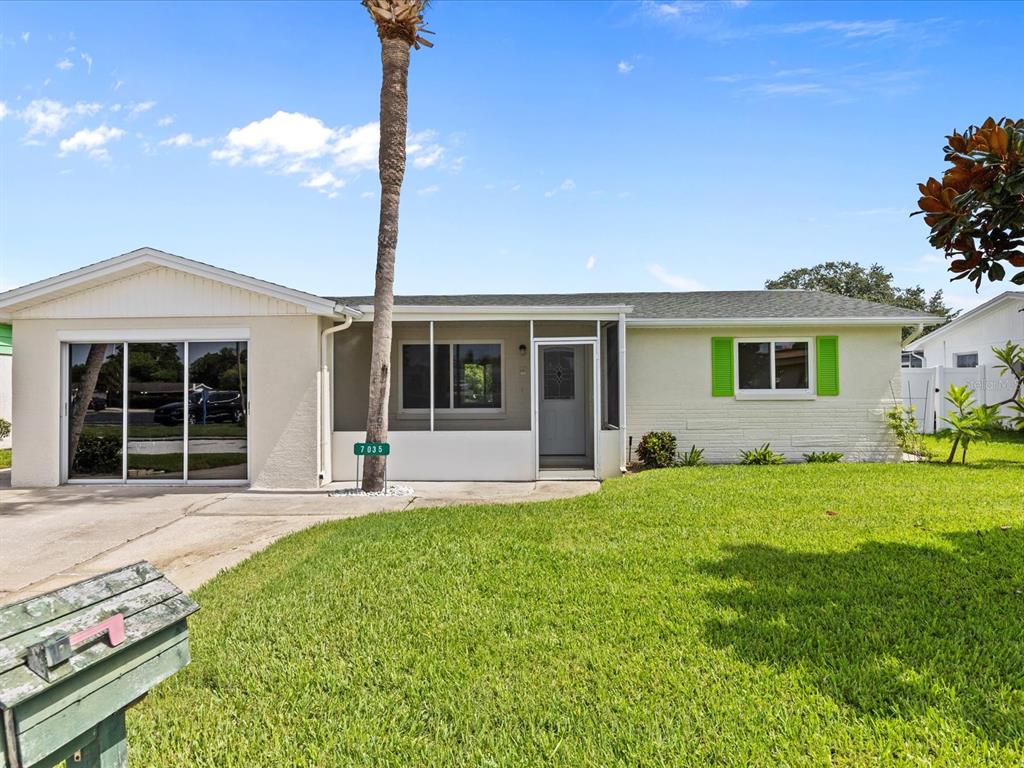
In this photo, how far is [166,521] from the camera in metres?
7.46

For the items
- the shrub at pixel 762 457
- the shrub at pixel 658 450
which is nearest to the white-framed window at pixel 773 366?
the shrub at pixel 762 457

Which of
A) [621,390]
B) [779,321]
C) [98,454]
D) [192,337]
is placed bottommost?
[98,454]

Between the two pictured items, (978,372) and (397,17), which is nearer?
(397,17)

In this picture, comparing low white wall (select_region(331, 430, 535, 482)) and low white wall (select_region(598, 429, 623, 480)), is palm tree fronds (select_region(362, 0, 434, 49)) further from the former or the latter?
low white wall (select_region(598, 429, 623, 480))

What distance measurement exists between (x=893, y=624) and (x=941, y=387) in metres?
17.2

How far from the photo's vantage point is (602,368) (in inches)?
479

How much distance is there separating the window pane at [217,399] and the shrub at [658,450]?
7.29m

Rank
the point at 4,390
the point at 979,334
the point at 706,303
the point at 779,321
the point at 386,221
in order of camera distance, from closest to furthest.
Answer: the point at 386,221 < the point at 779,321 < the point at 706,303 < the point at 4,390 < the point at 979,334

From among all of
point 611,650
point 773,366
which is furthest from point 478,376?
point 611,650

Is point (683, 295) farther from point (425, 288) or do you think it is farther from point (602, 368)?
point (425, 288)

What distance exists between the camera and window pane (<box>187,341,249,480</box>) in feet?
32.0

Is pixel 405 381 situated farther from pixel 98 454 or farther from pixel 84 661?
pixel 84 661

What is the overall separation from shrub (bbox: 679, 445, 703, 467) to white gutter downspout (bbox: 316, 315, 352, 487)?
265 inches

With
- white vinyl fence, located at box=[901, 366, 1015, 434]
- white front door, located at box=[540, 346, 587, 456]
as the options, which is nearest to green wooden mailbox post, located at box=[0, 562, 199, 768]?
white front door, located at box=[540, 346, 587, 456]
